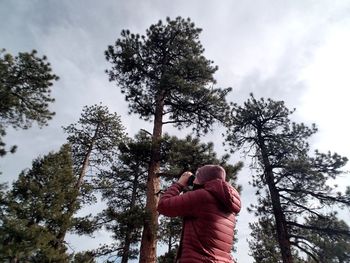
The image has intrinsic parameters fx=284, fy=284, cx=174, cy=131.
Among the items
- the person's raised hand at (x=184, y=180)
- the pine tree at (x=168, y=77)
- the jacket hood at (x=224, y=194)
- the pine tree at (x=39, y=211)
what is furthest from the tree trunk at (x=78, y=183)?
the jacket hood at (x=224, y=194)

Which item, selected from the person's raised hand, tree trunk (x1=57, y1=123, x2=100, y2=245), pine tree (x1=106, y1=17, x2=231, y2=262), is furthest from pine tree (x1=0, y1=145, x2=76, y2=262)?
the person's raised hand

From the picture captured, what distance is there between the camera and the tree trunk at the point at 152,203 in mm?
8859

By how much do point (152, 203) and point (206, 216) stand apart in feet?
24.1

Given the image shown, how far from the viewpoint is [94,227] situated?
1548 centimetres

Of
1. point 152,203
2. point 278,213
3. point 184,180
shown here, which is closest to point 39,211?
point 152,203

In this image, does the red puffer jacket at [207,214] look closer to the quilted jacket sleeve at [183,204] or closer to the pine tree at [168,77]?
the quilted jacket sleeve at [183,204]

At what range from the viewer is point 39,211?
1418cm

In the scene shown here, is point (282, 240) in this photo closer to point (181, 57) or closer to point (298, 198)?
point (298, 198)

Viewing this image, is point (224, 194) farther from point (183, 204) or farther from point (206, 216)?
point (183, 204)

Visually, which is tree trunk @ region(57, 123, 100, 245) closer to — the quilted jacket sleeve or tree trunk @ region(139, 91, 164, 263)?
tree trunk @ region(139, 91, 164, 263)

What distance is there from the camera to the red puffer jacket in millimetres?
2635

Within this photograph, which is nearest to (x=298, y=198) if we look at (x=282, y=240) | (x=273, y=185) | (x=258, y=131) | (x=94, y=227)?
(x=273, y=185)

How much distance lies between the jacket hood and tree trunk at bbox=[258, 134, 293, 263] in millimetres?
11804

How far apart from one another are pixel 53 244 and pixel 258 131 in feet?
41.2
